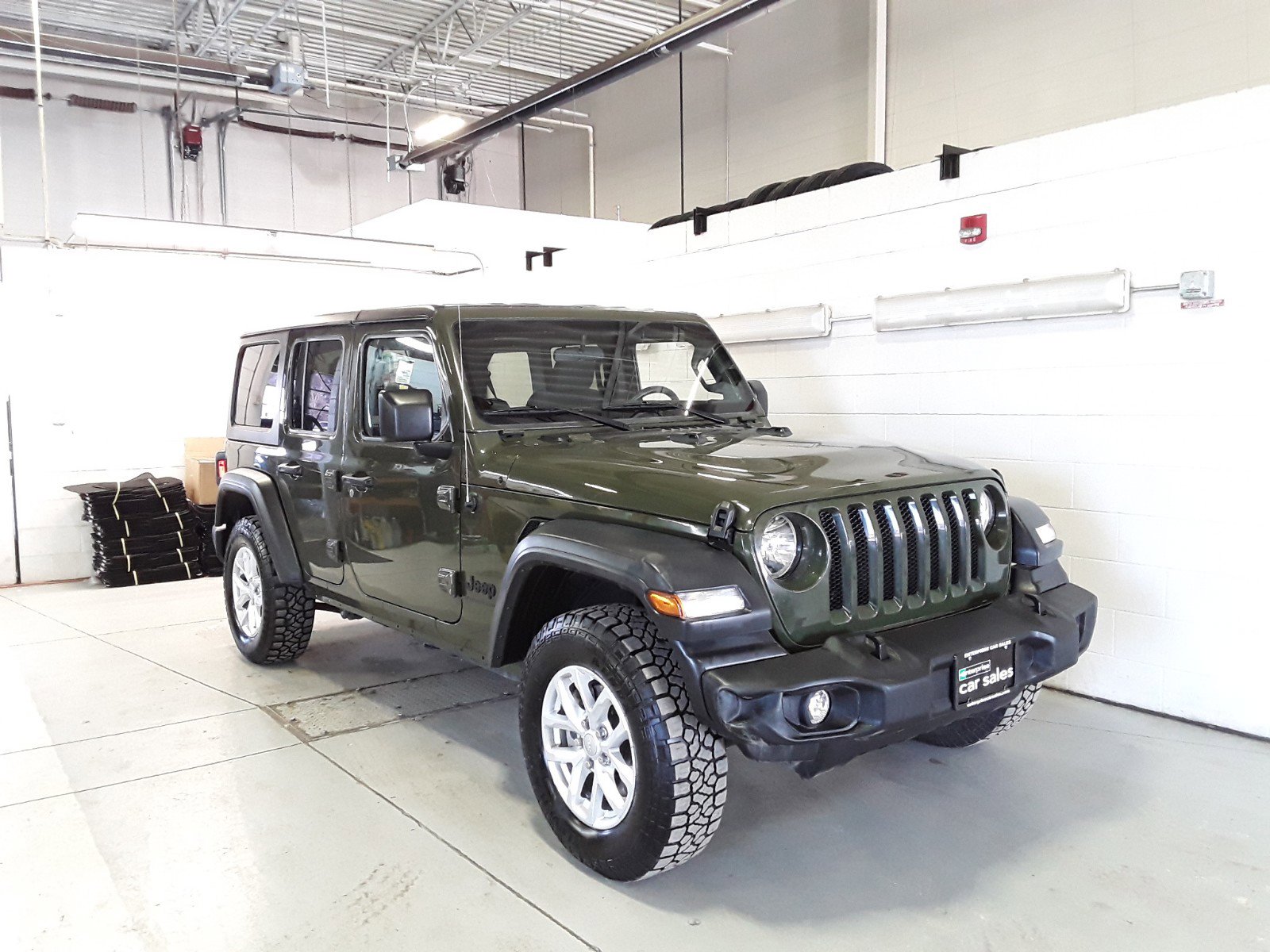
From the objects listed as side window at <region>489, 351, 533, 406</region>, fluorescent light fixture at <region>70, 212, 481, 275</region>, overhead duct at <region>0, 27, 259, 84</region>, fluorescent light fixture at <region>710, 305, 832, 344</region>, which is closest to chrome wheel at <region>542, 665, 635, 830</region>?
side window at <region>489, 351, 533, 406</region>

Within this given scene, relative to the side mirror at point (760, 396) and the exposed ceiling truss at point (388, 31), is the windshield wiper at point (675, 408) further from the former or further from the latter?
the exposed ceiling truss at point (388, 31)

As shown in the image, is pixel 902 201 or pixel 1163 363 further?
pixel 902 201

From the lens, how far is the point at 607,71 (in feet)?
21.1

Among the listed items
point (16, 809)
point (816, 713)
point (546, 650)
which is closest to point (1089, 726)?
point (816, 713)

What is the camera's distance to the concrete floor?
246 centimetres

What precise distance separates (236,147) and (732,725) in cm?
986

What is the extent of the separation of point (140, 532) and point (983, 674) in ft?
21.8

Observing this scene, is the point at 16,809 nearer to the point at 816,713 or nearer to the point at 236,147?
the point at 816,713

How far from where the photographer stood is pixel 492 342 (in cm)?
348

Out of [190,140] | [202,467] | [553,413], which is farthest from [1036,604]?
[190,140]

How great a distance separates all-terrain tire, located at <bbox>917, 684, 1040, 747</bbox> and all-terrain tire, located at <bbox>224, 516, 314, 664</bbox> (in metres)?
2.84

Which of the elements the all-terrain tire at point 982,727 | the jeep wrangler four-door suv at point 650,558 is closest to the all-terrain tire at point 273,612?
the jeep wrangler four-door suv at point 650,558

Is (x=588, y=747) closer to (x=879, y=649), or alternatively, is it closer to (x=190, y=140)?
(x=879, y=649)

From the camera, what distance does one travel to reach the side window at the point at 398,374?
341cm
